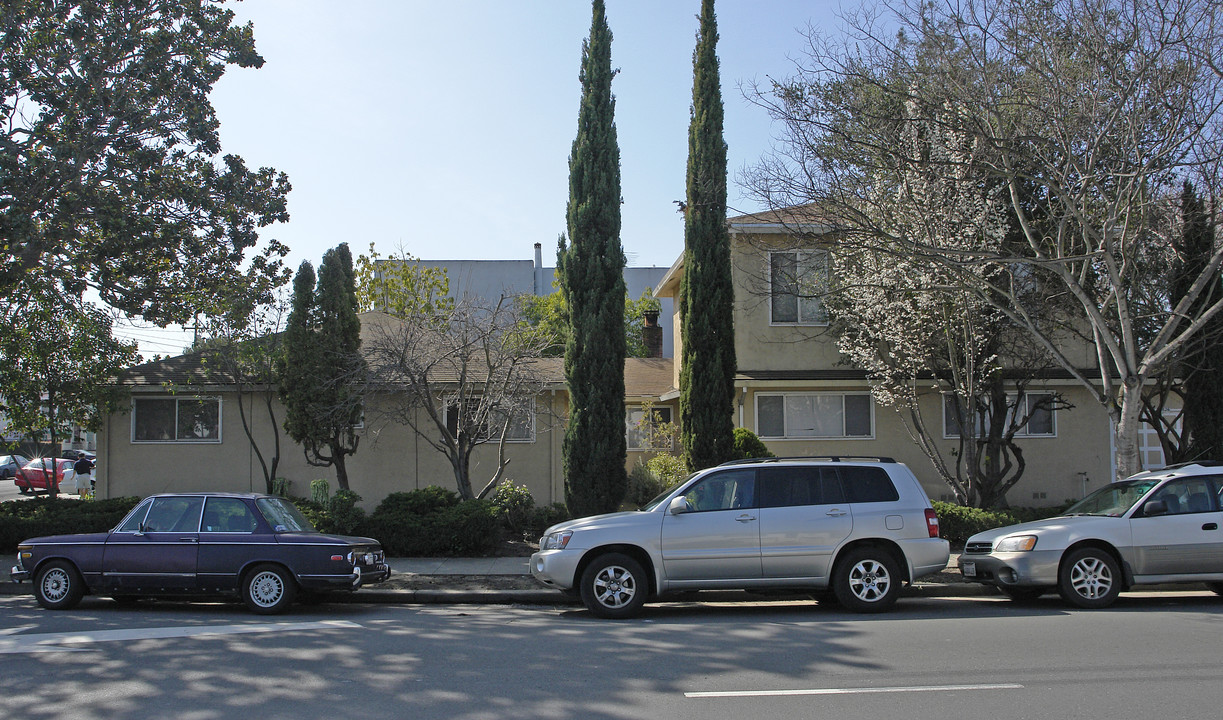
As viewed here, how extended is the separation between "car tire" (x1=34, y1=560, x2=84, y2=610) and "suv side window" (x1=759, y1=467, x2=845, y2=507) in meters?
7.92

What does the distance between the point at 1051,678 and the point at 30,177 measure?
1427 cm

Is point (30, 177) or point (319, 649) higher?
point (30, 177)

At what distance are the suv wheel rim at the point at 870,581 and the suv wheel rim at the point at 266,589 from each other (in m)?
6.41

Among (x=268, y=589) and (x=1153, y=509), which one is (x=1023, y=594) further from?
(x=268, y=589)

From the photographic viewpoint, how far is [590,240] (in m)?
15.6

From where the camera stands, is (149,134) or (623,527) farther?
(149,134)

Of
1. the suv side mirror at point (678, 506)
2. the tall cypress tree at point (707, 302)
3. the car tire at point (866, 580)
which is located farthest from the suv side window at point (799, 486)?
the tall cypress tree at point (707, 302)

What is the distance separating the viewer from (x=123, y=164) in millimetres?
13789

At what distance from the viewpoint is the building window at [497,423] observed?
15.7 meters

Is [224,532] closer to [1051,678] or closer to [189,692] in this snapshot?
[189,692]

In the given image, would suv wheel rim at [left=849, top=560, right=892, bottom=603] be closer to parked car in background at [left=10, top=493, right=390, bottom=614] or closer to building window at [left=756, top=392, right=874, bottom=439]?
parked car in background at [left=10, top=493, right=390, bottom=614]

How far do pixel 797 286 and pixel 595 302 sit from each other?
4512mm

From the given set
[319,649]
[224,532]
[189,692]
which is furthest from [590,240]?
[189,692]

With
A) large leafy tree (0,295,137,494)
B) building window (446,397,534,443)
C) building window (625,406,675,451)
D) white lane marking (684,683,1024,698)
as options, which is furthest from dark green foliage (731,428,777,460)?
large leafy tree (0,295,137,494)
